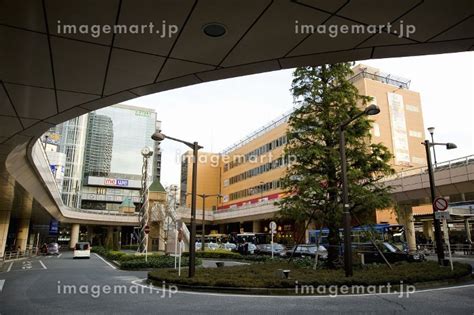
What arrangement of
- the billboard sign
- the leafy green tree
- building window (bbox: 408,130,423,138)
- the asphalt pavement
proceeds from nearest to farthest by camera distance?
the asphalt pavement, the leafy green tree, building window (bbox: 408,130,423,138), the billboard sign

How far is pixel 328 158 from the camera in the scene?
18.4 metres

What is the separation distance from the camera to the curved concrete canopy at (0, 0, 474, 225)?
4.59m

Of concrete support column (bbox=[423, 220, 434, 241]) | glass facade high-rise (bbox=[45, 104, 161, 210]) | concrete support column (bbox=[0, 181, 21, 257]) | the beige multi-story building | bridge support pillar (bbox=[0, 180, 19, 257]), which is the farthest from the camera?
glass facade high-rise (bbox=[45, 104, 161, 210])

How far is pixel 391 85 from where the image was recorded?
1941 inches

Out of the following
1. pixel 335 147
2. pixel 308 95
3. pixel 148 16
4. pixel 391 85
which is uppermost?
pixel 391 85

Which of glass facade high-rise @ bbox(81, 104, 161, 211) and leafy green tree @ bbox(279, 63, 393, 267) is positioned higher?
glass facade high-rise @ bbox(81, 104, 161, 211)

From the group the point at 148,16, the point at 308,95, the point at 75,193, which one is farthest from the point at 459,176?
the point at 75,193

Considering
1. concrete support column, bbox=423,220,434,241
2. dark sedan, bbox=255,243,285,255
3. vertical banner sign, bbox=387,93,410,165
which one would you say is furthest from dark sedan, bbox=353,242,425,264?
concrete support column, bbox=423,220,434,241

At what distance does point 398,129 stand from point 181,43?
48.5 metres

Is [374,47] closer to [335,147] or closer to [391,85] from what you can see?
[335,147]

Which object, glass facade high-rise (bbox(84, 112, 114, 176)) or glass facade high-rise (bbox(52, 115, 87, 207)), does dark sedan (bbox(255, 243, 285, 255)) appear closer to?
glass facade high-rise (bbox(52, 115, 87, 207))

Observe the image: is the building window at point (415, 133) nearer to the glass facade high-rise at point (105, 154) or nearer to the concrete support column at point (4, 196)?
the concrete support column at point (4, 196)

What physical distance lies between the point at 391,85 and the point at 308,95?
34.5m

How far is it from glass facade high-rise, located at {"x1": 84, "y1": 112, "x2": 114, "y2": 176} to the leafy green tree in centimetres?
9818
